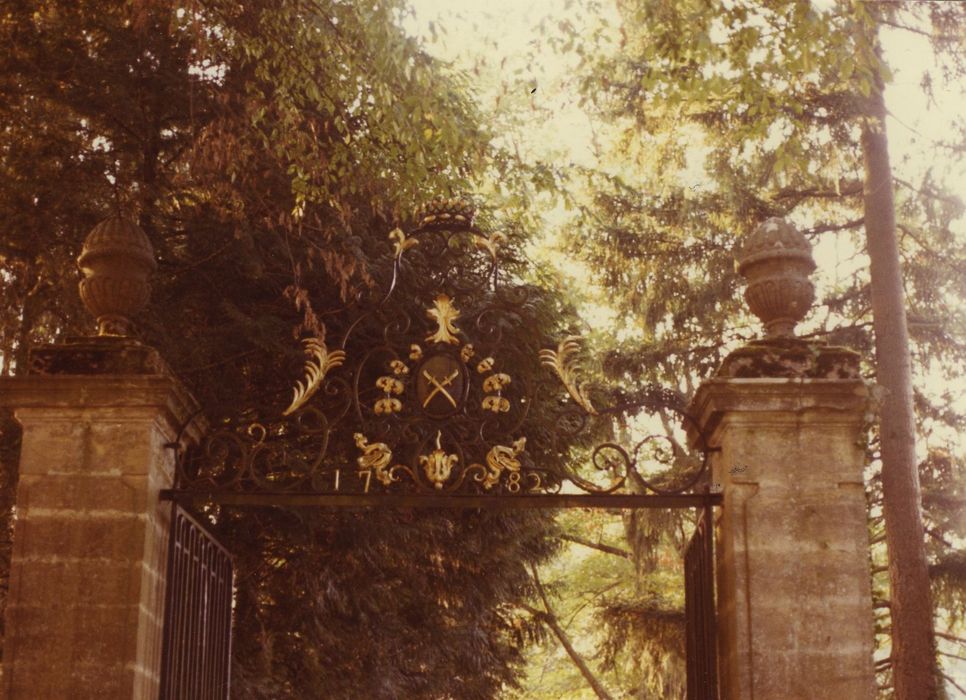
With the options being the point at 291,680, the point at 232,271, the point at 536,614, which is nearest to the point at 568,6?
the point at 232,271

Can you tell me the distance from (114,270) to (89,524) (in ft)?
3.88

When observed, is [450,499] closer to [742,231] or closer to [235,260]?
[235,260]

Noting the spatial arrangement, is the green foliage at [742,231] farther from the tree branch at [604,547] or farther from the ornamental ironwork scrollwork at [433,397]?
the tree branch at [604,547]

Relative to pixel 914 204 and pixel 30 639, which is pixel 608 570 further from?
pixel 30 639

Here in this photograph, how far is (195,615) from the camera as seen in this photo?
574cm

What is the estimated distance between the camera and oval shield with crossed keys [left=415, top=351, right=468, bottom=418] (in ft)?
18.6

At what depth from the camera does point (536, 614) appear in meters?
13.9

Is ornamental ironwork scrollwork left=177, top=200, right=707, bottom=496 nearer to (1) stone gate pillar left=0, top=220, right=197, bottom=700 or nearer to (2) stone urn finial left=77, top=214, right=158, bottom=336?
(1) stone gate pillar left=0, top=220, right=197, bottom=700

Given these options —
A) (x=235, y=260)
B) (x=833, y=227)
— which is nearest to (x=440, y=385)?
(x=235, y=260)

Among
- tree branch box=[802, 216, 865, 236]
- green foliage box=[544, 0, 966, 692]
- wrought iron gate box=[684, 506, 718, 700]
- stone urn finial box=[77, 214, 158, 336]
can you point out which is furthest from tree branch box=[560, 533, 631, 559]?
stone urn finial box=[77, 214, 158, 336]

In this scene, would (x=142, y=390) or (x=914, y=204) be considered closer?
(x=142, y=390)

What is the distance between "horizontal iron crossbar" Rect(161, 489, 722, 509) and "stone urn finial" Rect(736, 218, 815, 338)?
2.87 ft

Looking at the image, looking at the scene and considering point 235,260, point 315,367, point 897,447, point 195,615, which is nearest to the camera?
point 315,367

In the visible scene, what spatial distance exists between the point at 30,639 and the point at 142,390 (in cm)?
114
